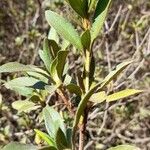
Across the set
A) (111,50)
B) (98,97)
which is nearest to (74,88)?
(98,97)

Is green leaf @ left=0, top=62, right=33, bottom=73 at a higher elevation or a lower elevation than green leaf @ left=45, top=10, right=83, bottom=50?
lower

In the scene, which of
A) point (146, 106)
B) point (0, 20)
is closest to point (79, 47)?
point (146, 106)

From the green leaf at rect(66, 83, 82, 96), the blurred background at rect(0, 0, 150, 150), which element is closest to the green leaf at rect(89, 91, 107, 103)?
the green leaf at rect(66, 83, 82, 96)

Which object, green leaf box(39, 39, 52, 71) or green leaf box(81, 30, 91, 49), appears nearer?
green leaf box(81, 30, 91, 49)

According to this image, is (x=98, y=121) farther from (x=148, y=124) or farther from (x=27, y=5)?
(x=27, y=5)

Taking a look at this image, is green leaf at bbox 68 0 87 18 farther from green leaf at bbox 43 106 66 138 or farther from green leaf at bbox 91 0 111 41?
green leaf at bbox 43 106 66 138

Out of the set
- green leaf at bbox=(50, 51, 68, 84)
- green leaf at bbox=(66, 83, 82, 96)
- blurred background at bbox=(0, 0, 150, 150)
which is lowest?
blurred background at bbox=(0, 0, 150, 150)
